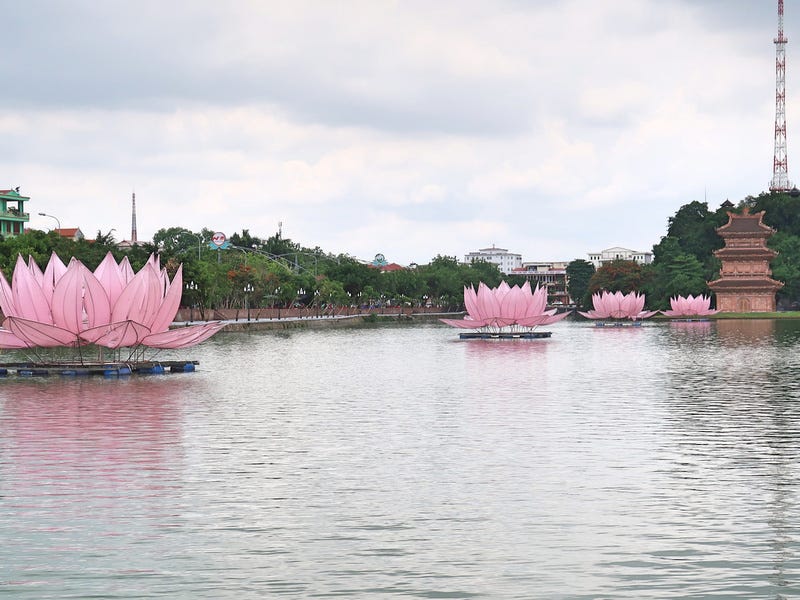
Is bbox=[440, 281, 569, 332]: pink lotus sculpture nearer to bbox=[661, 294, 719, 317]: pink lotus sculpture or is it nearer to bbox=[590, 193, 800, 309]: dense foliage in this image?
bbox=[661, 294, 719, 317]: pink lotus sculpture

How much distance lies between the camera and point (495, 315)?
185 feet

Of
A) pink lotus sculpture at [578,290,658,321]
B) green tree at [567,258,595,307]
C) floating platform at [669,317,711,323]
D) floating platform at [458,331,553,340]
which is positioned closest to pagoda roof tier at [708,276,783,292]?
floating platform at [669,317,711,323]

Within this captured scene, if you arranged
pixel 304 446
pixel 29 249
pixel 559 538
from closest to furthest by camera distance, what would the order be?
pixel 559 538 → pixel 304 446 → pixel 29 249

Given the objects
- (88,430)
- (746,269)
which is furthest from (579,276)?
(88,430)

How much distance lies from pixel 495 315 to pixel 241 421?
37.1m

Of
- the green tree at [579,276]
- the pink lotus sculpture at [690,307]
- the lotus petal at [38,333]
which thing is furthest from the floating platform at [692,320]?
the green tree at [579,276]

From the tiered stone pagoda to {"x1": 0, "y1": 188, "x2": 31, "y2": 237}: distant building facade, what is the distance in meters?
61.7

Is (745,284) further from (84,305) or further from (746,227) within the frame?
(84,305)

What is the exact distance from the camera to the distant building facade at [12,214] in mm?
98938

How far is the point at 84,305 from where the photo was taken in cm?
2966

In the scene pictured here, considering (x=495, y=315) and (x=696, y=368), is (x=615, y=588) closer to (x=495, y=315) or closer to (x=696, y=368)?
(x=696, y=368)

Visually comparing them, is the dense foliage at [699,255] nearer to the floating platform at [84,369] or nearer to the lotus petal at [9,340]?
the floating platform at [84,369]

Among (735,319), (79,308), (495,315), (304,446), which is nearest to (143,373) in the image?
(79,308)

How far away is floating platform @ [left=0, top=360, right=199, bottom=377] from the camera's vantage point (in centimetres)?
3103
